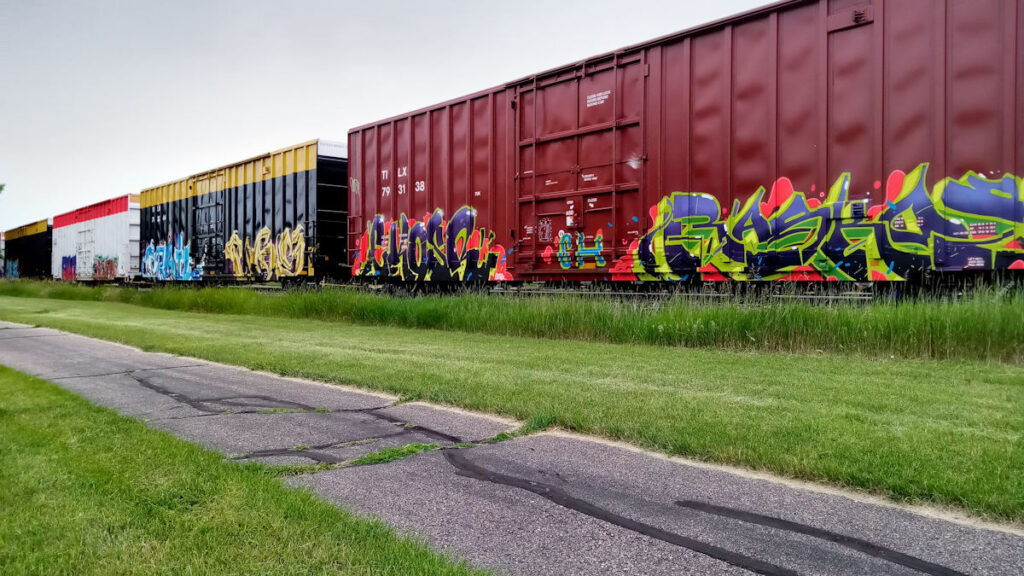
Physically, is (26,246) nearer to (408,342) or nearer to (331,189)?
(331,189)

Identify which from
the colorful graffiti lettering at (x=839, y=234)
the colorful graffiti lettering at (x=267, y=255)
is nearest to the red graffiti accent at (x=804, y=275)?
the colorful graffiti lettering at (x=839, y=234)

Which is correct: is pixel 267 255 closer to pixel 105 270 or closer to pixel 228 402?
pixel 228 402

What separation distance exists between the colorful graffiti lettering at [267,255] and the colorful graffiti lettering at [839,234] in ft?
32.3

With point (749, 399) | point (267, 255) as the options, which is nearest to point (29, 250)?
point (267, 255)

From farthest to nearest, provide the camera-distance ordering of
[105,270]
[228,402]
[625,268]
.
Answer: [105,270], [625,268], [228,402]

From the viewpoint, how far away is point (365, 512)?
284 cm

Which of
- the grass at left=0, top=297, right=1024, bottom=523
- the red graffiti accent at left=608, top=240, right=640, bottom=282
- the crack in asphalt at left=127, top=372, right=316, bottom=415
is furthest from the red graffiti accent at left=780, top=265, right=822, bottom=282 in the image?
the crack in asphalt at left=127, top=372, right=316, bottom=415

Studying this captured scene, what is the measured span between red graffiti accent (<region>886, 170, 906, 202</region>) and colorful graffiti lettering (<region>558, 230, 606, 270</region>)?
396cm

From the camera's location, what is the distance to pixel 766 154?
866 centimetres

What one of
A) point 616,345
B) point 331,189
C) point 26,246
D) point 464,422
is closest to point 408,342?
point 616,345

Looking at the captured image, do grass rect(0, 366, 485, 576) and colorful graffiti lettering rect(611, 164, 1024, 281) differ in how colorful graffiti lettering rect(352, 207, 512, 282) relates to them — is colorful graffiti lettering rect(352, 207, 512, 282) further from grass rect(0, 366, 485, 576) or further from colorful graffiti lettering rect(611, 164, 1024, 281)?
grass rect(0, 366, 485, 576)

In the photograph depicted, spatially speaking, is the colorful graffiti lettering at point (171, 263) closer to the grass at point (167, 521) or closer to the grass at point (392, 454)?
the grass at point (167, 521)

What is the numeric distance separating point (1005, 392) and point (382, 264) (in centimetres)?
1162

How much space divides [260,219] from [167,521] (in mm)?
16904
